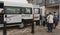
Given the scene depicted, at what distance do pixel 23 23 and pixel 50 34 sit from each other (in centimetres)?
490

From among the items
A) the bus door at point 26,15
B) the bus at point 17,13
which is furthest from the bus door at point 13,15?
the bus door at point 26,15

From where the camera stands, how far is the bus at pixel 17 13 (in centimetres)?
1602

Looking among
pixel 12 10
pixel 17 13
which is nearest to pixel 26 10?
pixel 17 13

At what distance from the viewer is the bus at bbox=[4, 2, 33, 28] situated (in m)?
16.0

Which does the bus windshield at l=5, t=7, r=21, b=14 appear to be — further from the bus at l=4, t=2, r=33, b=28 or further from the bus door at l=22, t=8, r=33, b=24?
the bus door at l=22, t=8, r=33, b=24

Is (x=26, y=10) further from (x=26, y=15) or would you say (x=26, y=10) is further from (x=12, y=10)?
(x=12, y=10)

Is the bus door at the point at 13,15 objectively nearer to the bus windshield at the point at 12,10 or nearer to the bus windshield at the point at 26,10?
the bus windshield at the point at 12,10

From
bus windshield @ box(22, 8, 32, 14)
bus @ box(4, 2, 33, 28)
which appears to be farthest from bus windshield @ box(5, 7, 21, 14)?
bus windshield @ box(22, 8, 32, 14)

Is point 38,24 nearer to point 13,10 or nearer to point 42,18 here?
point 42,18

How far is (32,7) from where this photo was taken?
61.7 feet

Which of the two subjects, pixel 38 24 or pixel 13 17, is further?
pixel 38 24

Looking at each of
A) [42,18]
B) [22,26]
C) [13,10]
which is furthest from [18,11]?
[42,18]

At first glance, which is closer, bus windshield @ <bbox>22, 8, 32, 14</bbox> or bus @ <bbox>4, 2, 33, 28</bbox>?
bus @ <bbox>4, 2, 33, 28</bbox>

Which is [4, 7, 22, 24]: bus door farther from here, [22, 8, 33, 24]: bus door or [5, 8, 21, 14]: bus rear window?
[22, 8, 33, 24]: bus door
